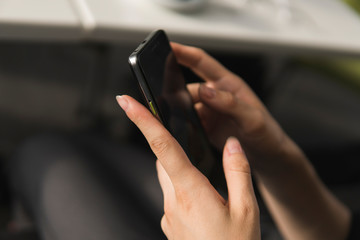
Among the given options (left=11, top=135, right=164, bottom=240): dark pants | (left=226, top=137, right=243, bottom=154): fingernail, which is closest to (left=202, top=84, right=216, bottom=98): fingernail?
(left=226, top=137, right=243, bottom=154): fingernail

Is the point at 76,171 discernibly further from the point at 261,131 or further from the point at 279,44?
the point at 279,44

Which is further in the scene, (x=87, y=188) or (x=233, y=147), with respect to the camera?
(x=87, y=188)

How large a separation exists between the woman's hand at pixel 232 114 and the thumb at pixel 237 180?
0.11 metres

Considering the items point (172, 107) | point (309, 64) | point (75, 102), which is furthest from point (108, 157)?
point (309, 64)

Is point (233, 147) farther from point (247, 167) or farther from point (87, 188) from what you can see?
point (87, 188)

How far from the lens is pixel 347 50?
87 cm

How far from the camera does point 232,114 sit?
0.60 metres

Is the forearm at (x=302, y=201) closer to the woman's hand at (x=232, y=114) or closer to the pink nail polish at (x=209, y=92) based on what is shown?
the woman's hand at (x=232, y=114)

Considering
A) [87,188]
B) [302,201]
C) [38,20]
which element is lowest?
[302,201]

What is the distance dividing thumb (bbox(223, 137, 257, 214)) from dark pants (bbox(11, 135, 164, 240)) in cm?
22

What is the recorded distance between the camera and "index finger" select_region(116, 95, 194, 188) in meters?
0.41

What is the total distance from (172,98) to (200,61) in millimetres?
106

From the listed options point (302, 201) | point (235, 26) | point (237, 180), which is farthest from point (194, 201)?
point (235, 26)

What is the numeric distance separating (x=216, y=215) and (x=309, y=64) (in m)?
1.13
